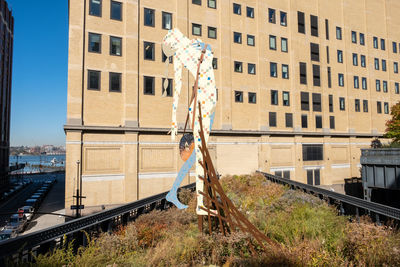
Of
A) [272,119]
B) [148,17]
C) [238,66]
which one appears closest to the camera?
[148,17]

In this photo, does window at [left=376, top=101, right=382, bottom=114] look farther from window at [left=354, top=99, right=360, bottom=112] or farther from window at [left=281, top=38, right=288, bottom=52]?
window at [left=281, top=38, right=288, bottom=52]

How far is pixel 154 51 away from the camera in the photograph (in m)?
24.5

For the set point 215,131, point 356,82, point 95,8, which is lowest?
point 215,131

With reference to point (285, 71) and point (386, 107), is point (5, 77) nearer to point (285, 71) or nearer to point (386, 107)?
point (285, 71)

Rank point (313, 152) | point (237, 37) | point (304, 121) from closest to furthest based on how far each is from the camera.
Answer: point (237, 37)
point (304, 121)
point (313, 152)

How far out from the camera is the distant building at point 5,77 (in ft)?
174

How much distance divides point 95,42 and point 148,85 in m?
6.42

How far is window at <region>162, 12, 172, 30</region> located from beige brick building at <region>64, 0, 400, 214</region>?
113 mm

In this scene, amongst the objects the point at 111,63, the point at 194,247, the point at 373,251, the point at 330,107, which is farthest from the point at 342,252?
the point at 330,107

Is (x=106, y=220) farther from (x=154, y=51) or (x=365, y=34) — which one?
(x=365, y=34)

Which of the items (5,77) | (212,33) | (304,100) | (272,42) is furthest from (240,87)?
(5,77)

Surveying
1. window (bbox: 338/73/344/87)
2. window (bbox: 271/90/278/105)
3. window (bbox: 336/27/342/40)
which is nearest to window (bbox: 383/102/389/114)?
window (bbox: 338/73/344/87)

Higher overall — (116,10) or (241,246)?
(116,10)

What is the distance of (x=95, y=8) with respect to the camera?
2242 centimetres
